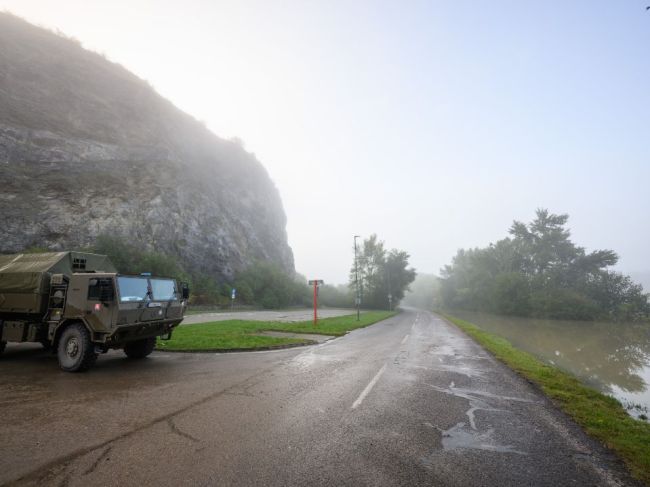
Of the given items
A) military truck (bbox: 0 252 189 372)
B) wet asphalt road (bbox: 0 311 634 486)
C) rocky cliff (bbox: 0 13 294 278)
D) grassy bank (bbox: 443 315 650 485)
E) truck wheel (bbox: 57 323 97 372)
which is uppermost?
rocky cliff (bbox: 0 13 294 278)

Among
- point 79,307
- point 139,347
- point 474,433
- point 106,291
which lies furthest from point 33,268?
point 474,433

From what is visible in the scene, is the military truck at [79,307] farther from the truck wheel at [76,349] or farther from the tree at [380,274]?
the tree at [380,274]

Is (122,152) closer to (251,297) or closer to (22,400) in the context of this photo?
(251,297)

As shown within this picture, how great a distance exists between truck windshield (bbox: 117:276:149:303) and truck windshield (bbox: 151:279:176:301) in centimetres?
30

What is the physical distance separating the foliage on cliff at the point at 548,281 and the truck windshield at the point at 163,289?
158ft

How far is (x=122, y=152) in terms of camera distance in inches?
Answer: 1660

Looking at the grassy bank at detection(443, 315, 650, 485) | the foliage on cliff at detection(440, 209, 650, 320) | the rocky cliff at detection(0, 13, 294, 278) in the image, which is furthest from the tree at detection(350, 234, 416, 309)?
the grassy bank at detection(443, 315, 650, 485)

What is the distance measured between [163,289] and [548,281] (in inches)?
2203

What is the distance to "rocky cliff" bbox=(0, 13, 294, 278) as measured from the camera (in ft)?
108

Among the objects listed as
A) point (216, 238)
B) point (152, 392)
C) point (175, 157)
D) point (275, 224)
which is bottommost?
point (152, 392)

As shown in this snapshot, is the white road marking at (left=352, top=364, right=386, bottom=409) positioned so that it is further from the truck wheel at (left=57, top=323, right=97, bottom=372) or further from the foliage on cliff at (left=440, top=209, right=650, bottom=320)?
the foliage on cliff at (left=440, top=209, right=650, bottom=320)

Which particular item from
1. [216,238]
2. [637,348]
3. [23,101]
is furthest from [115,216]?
[637,348]

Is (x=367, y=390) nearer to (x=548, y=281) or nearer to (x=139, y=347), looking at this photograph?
(x=139, y=347)

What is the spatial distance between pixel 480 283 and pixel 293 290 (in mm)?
35398
